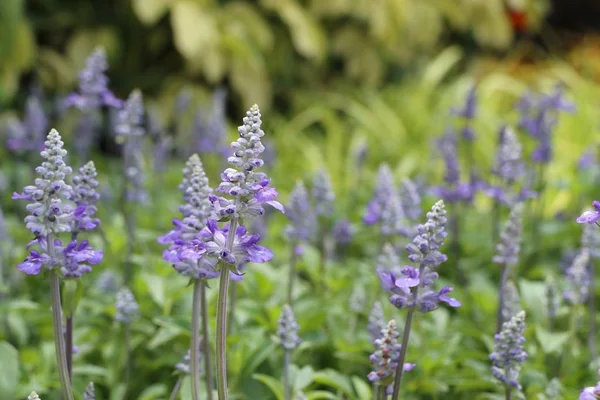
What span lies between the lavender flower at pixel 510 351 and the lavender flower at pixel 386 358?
0.35 m

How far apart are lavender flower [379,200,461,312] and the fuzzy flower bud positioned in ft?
2.90

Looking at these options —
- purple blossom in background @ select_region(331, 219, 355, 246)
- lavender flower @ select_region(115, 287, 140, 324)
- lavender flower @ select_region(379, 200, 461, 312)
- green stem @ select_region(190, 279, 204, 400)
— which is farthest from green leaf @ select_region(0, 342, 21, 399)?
purple blossom in background @ select_region(331, 219, 355, 246)

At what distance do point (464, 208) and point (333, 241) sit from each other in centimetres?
94

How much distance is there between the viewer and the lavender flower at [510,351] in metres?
2.20

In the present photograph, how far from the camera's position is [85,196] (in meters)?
2.35

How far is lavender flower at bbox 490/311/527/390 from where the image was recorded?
86.7 inches

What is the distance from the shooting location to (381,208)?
371 cm

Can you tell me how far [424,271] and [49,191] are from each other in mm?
1009

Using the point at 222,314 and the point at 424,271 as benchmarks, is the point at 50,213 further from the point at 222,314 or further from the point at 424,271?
the point at 424,271

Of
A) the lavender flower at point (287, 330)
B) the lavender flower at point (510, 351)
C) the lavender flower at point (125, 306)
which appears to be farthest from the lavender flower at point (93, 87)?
the lavender flower at point (510, 351)

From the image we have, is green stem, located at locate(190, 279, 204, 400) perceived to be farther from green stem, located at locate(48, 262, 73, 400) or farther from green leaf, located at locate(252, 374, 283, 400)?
green leaf, located at locate(252, 374, 283, 400)

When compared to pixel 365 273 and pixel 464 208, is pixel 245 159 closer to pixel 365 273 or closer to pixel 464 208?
pixel 365 273

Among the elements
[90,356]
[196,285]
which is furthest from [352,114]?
[196,285]

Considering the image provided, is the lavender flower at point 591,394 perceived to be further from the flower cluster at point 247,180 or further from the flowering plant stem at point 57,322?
the flowering plant stem at point 57,322
